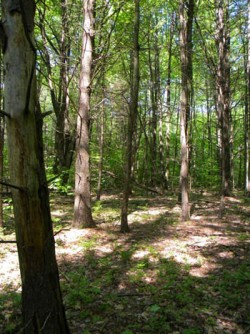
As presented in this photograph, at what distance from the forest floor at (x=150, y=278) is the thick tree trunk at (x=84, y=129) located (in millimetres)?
593

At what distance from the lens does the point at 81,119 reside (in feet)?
27.3

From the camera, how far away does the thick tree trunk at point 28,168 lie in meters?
2.34

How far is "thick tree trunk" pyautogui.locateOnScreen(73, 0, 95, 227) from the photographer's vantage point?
27.0ft

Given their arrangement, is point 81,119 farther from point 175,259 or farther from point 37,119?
point 37,119

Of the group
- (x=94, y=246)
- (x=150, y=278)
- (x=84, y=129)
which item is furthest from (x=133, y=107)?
(x=150, y=278)

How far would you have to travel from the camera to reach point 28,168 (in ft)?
7.99

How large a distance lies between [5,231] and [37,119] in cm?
623

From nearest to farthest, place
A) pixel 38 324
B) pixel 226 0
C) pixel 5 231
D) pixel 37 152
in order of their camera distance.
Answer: pixel 37 152
pixel 38 324
pixel 5 231
pixel 226 0

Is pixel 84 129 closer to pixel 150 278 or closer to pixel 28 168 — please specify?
pixel 150 278

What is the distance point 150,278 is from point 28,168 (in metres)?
3.62

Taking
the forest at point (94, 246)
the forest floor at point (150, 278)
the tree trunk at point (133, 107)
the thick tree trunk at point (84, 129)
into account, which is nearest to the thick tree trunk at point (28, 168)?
the forest at point (94, 246)

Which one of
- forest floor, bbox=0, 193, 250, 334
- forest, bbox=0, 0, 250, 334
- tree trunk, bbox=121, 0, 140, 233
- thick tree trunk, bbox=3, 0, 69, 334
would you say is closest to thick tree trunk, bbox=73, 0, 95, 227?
forest, bbox=0, 0, 250, 334

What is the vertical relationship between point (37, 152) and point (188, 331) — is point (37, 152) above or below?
above

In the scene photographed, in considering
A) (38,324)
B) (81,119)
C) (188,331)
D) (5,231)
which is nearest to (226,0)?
(81,119)
